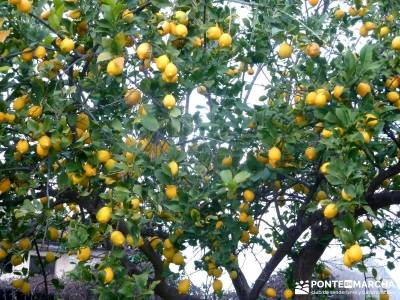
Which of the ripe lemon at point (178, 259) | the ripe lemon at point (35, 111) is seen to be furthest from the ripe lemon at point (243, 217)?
the ripe lemon at point (35, 111)

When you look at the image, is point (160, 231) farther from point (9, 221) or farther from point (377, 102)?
point (377, 102)

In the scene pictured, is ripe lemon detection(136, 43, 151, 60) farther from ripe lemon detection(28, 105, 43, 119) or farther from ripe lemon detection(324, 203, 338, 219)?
ripe lemon detection(324, 203, 338, 219)

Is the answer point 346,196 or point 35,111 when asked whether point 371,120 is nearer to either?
point 346,196

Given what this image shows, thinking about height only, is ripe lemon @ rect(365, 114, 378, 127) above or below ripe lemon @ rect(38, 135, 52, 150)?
above

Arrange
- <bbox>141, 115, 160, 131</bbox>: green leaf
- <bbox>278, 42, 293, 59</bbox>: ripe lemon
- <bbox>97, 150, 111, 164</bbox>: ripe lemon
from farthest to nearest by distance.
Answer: <bbox>278, 42, 293, 59</bbox>: ripe lemon
<bbox>97, 150, 111, 164</bbox>: ripe lemon
<bbox>141, 115, 160, 131</bbox>: green leaf

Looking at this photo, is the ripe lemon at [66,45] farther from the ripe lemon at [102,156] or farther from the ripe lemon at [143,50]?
the ripe lemon at [102,156]

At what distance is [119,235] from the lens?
2.30 metres

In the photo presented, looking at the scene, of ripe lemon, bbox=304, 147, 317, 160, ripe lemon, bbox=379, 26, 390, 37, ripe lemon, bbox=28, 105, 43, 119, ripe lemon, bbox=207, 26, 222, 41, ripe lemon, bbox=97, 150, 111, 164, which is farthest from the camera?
ripe lemon, bbox=379, 26, 390, 37

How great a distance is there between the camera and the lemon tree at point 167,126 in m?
2.22

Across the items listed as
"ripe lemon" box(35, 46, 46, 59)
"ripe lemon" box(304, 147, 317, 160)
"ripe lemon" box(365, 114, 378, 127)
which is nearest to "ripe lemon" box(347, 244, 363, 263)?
"ripe lemon" box(365, 114, 378, 127)

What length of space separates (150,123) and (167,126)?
0.31 meters

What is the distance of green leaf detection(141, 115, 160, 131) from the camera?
2.16m

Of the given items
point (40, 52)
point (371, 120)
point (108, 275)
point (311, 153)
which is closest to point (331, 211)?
point (371, 120)

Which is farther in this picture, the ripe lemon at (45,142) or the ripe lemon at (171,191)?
the ripe lemon at (171,191)
